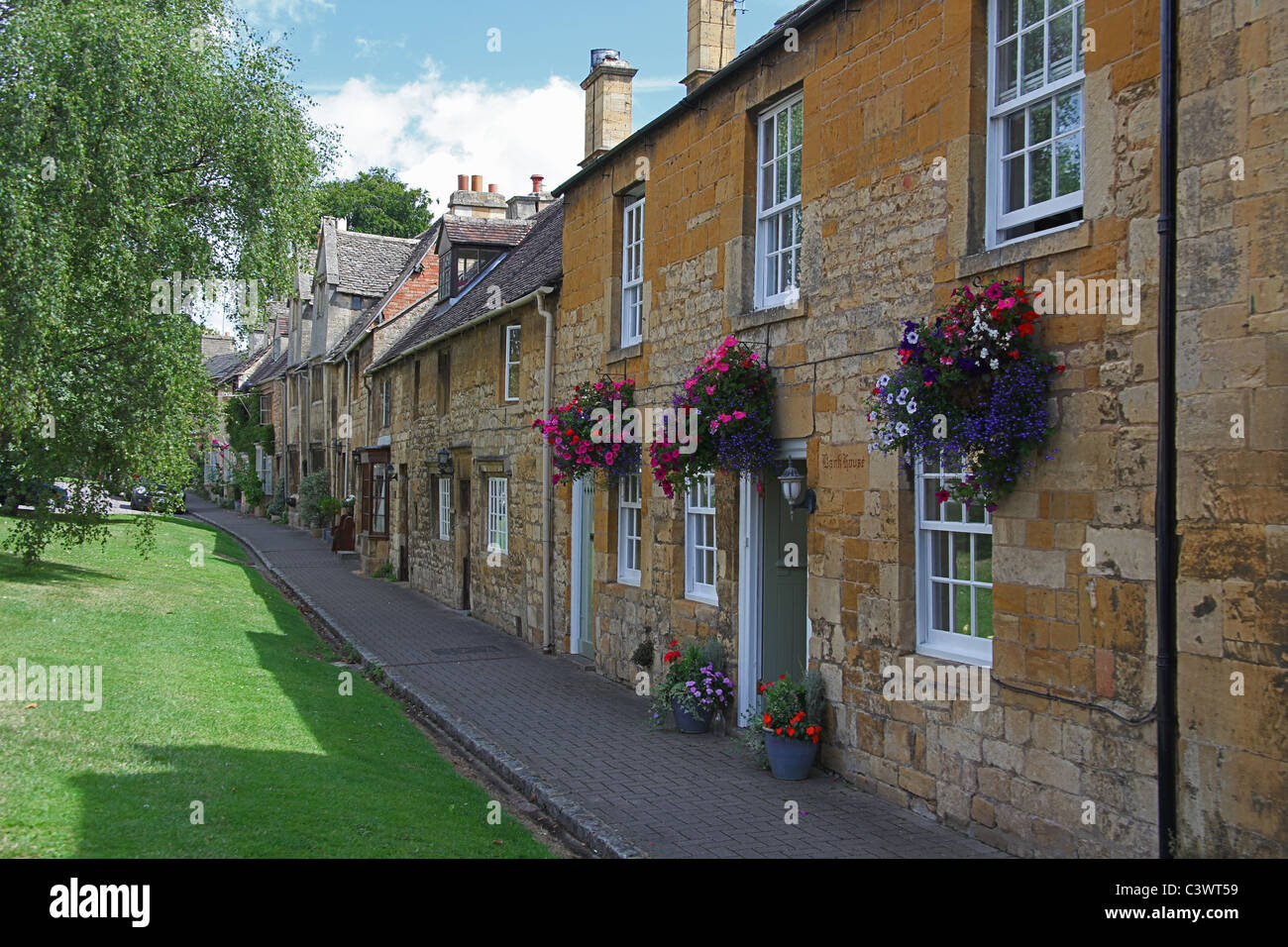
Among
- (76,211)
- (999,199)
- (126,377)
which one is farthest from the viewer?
(126,377)

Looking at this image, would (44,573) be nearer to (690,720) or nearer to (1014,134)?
(690,720)

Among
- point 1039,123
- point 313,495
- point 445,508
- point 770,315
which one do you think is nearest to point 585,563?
point 770,315

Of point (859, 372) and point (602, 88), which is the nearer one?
point (859, 372)

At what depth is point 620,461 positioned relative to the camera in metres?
12.1

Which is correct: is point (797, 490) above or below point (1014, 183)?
below

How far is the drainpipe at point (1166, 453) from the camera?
17.4 feet

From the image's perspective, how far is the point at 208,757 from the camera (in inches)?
296

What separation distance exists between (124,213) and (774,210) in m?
8.84

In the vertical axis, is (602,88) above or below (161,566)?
above

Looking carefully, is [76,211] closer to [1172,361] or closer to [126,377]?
[126,377]

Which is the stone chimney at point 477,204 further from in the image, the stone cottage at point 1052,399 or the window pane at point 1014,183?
the window pane at point 1014,183

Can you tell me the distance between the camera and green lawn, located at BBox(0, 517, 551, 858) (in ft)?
19.3
